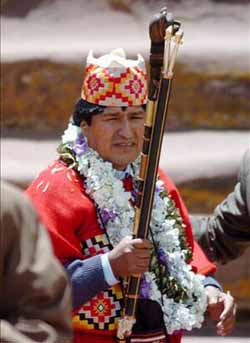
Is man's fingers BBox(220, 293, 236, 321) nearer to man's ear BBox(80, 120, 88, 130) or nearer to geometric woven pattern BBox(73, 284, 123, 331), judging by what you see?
geometric woven pattern BBox(73, 284, 123, 331)

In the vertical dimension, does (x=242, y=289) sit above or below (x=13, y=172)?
below

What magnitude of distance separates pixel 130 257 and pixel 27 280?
4.39ft

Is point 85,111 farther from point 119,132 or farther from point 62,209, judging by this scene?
point 62,209

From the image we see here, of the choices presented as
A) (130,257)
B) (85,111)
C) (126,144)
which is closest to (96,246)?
(130,257)

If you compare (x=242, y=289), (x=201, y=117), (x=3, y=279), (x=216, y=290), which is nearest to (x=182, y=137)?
(x=201, y=117)

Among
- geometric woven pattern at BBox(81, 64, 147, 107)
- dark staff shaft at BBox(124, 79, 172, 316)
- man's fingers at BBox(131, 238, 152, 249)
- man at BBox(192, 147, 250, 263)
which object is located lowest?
man at BBox(192, 147, 250, 263)

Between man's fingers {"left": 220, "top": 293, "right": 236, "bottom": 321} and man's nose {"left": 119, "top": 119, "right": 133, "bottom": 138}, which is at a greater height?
man's nose {"left": 119, "top": 119, "right": 133, "bottom": 138}

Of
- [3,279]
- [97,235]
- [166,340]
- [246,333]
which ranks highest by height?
[3,279]

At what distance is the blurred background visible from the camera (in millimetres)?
6465

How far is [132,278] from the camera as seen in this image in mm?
4516

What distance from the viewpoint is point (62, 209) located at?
4.51m

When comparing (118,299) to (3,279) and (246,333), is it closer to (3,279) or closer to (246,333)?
(3,279)

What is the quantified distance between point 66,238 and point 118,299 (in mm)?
264

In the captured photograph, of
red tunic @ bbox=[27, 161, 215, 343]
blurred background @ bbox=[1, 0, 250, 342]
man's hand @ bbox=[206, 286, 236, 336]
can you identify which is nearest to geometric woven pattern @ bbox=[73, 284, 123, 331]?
red tunic @ bbox=[27, 161, 215, 343]
